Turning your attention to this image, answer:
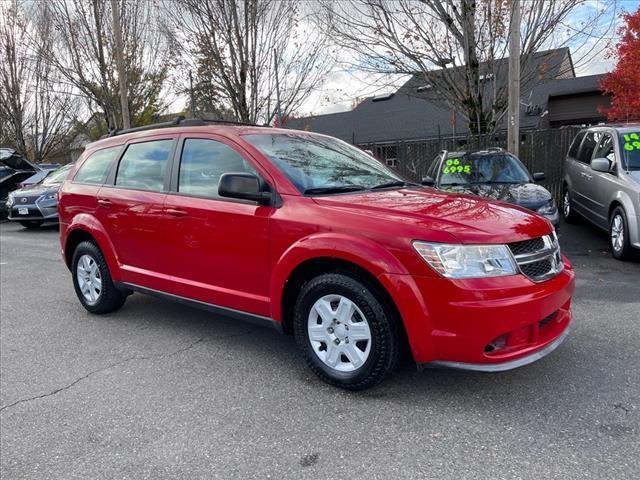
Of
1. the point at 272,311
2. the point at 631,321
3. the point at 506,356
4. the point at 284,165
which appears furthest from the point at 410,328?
the point at 631,321

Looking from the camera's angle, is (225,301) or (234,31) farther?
(234,31)

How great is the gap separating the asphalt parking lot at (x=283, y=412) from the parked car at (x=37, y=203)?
28.6 ft

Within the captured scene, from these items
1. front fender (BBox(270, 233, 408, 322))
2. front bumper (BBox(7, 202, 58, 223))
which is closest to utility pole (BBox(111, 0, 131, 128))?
front bumper (BBox(7, 202, 58, 223))

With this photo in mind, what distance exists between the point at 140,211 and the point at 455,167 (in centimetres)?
541

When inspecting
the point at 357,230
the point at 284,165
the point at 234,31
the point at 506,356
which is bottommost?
the point at 506,356

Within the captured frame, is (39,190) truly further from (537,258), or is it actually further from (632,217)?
(537,258)

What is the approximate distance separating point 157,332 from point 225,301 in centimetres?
117

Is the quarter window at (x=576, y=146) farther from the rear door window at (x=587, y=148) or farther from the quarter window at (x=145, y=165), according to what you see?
the quarter window at (x=145, y=165)

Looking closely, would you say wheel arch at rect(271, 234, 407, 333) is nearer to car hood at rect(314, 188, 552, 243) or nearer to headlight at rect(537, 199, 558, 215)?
car hood at rect(314, 188, 552, 243)

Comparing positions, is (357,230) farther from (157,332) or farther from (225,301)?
(157,332)

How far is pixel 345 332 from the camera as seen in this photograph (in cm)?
318

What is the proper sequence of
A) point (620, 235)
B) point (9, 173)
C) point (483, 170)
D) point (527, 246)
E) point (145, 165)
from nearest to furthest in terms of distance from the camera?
1. point (527, 246)
2. point (145, 165)
3. point (620, 235)
4. point (483, 170)
5. point (9, 173)

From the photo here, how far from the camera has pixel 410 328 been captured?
9.52ft

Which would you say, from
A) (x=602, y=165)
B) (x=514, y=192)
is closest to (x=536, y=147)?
(x=602, y=165)
